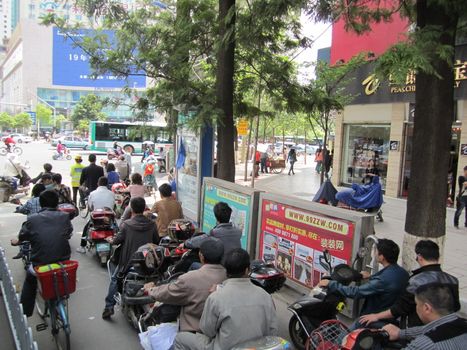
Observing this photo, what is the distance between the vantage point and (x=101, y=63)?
834 centimetres

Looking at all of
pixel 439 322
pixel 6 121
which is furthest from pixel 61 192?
pixel 6 121

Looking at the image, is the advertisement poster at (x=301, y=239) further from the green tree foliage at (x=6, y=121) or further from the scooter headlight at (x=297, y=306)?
the green tree foliage at (x=6, y=121)

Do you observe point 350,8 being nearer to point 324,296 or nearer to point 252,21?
point 252,21

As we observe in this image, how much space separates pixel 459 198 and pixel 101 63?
8961mm

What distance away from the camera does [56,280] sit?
4.20 meters

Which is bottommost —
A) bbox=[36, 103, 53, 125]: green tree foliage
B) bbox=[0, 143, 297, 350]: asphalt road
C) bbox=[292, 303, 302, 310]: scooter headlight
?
bbox=[0, 143, 297, 350]: asphalt road

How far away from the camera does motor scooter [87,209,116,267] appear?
7.17 m

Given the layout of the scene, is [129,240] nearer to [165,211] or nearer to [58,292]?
[58,292]

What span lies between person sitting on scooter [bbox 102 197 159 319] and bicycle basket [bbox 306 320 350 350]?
2.29m

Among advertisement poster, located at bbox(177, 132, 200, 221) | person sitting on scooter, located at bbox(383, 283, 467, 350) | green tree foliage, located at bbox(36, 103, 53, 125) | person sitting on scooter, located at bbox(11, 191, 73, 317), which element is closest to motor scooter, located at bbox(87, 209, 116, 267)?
advertisement poster, located at bbox(177, 132, 200, 221)

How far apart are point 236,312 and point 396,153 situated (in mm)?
14749

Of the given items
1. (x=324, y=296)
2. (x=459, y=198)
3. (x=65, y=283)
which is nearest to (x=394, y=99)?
(x=459, y=198)

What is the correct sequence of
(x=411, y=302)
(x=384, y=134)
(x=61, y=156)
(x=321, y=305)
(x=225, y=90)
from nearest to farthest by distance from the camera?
(x=411, y=302), (x=321, y=305), (x=225, y=90), (x=384, y=134), (x=61, y=156)

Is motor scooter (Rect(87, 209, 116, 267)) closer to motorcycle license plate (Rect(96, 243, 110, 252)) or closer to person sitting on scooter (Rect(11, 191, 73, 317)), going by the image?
motorcycle license plate (Rect(96, 243, 110, 252))
